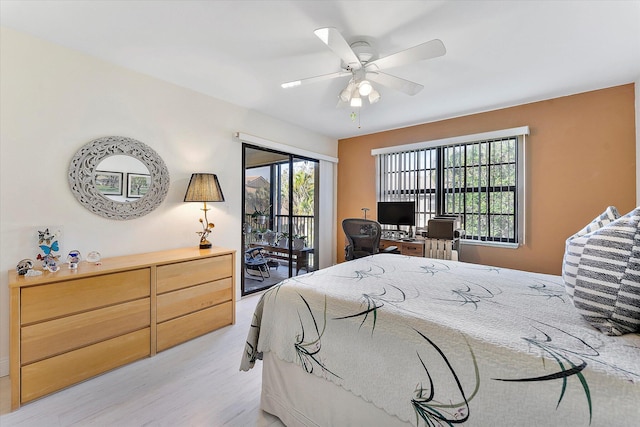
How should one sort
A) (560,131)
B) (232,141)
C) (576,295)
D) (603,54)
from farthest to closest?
(232,141)
(560,131)
(603,54)
(576,295)

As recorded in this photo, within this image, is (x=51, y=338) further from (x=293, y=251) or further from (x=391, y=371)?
(x=293, y=251)

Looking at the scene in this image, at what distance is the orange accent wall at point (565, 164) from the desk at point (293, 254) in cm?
244

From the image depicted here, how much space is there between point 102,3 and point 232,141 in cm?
176

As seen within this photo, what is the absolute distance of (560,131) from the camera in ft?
10.5

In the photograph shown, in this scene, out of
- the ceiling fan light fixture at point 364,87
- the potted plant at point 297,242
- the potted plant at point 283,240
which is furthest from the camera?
the potted plant at point 297,242

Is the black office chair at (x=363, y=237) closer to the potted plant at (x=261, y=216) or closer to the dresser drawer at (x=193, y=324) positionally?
the potted plant at (x=261, y=216)

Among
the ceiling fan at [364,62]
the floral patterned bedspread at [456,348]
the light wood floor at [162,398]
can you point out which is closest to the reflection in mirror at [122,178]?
the light wood floor at [162,398]

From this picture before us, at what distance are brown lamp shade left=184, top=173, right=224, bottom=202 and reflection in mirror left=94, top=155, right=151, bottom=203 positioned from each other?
39cm

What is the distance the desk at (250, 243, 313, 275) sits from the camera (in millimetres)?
4222

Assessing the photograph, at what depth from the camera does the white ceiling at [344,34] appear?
5.82ft

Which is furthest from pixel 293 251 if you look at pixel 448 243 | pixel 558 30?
pixel 558 30

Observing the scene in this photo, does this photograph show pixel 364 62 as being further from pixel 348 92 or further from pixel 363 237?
pixel 363 237

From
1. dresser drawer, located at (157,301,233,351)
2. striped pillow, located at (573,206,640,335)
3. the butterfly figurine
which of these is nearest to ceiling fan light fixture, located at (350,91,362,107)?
striped pillow, located at (573,206,640,335)

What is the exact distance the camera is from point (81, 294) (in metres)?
1.88
